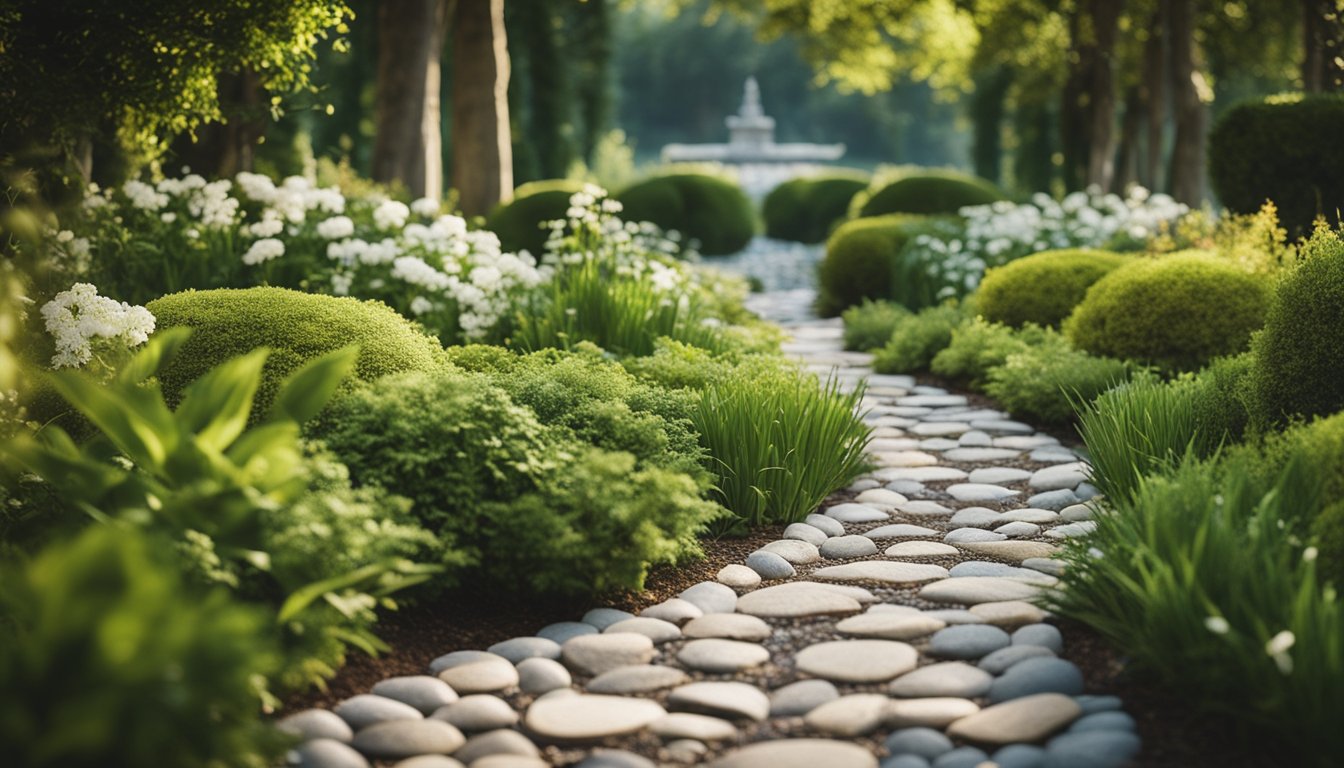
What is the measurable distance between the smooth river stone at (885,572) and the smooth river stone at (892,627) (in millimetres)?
445

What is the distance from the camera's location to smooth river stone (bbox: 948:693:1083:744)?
287 centimetres

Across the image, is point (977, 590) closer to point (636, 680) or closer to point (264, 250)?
point (636, 680)

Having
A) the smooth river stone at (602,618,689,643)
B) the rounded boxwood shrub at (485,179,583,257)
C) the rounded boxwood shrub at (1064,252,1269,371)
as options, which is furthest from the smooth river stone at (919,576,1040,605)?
the rounded boxwood shrub at (485,179,583,257)

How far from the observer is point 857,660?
133 inches

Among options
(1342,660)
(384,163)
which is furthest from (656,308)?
(384,163)

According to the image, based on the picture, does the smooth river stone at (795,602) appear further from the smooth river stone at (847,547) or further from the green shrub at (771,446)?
the green shrub at (771,446)

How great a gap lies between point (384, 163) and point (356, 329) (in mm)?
7307

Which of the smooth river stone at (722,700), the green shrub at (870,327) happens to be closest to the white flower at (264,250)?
the smooth river stone at (722,700)

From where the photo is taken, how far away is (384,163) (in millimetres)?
11484

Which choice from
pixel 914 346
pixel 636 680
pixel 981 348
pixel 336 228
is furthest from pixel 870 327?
pixel 636 680

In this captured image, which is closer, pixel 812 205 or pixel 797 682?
pixel 797 682

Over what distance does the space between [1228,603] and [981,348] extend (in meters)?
5.15

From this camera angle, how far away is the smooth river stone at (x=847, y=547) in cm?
448

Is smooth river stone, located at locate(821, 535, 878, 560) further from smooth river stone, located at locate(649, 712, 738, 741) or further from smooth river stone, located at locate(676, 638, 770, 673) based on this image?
smooth river stone, located at locate(649, 712, 738, 741)
